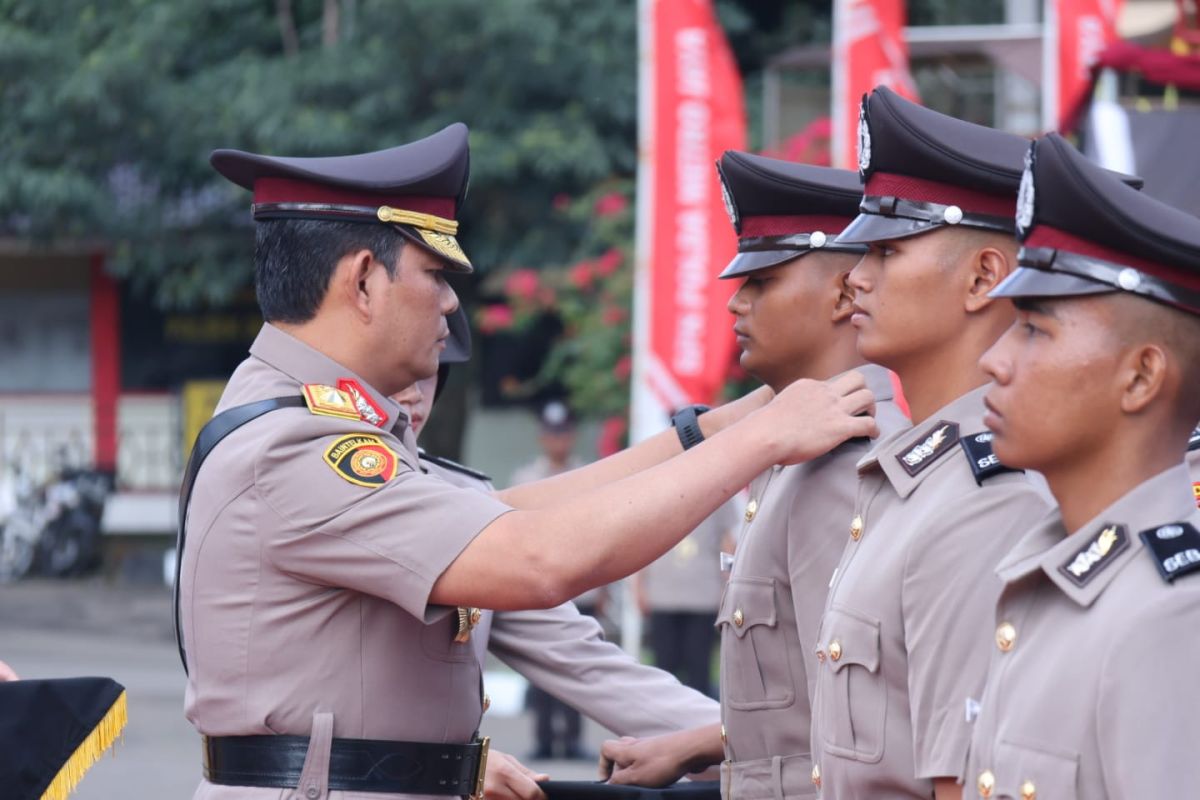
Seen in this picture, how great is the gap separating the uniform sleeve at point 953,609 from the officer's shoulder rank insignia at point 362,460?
91cm

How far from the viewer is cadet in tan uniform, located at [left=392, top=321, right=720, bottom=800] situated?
381cm

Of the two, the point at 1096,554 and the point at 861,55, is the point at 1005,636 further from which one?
the point at 861,55

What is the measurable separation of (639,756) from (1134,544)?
5.80 ft

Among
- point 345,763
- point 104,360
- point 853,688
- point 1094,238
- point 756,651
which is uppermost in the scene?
point 1094,238

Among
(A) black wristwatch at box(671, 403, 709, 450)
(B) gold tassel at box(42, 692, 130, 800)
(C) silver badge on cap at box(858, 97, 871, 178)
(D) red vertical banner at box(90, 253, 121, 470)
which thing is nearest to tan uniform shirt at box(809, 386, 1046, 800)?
(C) silver badge on cap at box(858, 97, 871, 178)

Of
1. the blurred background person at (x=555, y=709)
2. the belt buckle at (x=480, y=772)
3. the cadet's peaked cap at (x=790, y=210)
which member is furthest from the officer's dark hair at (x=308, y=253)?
the blurred background person at (x=555, y=709)

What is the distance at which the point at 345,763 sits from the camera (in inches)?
113

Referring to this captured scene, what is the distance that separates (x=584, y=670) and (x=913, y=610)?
1.60m

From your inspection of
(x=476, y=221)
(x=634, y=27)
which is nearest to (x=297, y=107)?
(x=476, y=221)

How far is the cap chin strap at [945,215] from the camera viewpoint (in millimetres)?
2637

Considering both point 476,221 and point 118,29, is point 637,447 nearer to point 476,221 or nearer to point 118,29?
point 476,221

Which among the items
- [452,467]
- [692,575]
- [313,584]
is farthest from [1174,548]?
[692,575]

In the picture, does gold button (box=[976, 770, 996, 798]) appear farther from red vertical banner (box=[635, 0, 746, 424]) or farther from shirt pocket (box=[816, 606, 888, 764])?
red vertical banner (box=[635, 0, 746, 424])

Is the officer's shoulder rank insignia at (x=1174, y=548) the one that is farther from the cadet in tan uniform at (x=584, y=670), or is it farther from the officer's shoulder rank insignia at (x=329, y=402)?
the cadet in tan uniform at (x=584, y=670)
